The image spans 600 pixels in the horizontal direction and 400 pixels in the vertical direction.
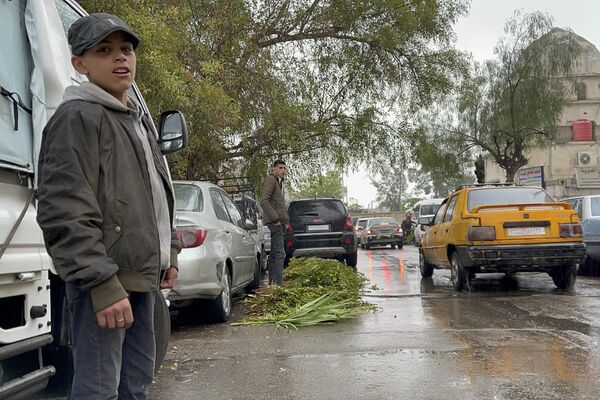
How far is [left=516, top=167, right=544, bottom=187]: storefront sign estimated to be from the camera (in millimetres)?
31516

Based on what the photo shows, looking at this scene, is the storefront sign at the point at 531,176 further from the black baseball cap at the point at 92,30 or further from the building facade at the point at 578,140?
the black baseball cap at the point at 92,30

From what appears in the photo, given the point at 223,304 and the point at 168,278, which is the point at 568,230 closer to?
the point at 223,304

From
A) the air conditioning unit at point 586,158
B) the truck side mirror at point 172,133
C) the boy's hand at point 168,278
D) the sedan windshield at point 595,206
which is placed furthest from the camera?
the air conditioning unit at point 586,158

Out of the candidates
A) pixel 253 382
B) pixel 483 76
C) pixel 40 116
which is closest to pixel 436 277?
pixel 253 382

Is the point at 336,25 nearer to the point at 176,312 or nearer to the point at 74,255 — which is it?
the point at 176,312

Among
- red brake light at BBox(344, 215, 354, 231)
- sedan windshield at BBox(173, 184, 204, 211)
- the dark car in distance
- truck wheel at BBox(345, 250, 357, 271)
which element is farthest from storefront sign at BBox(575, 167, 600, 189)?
sedan windshield at BBox(173, 184, 204, 211)

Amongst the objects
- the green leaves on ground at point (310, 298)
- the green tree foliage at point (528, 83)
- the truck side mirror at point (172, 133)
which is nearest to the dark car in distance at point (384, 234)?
the green tree foliage at point (528, 83)

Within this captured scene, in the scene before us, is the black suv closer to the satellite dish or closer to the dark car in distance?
the dark car in distance

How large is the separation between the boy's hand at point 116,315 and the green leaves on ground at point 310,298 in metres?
4.71

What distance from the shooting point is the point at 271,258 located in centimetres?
909

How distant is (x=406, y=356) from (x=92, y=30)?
397cm

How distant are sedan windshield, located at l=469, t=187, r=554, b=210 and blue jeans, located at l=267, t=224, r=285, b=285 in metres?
2.94

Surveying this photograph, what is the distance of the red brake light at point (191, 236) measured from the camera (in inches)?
257

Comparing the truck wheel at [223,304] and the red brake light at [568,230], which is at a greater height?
the red brake light at [568,230]
